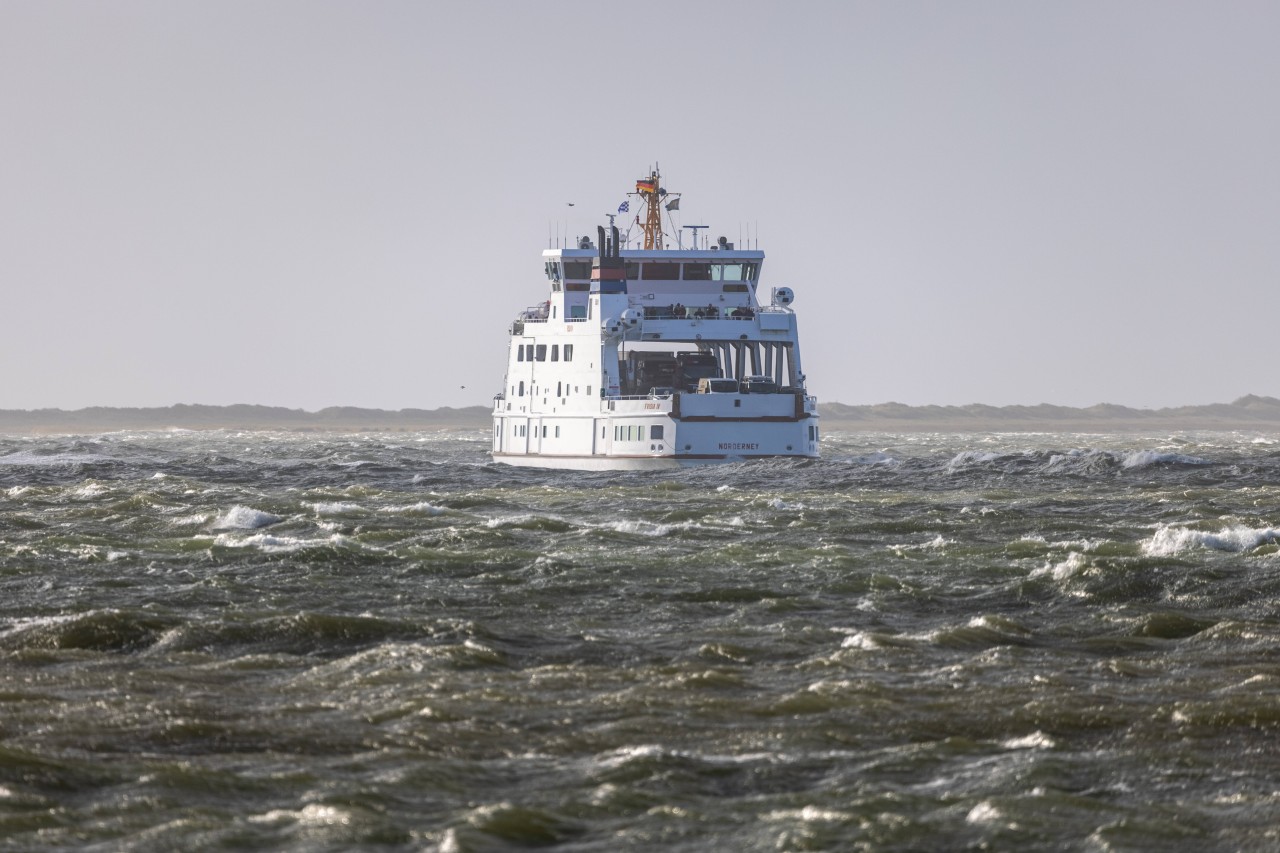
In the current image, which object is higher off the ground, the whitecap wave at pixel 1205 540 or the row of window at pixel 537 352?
the row of window at pixel 537 352

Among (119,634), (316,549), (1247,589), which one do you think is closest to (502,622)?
(119,634)

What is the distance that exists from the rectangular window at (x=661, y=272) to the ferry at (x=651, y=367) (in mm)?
42

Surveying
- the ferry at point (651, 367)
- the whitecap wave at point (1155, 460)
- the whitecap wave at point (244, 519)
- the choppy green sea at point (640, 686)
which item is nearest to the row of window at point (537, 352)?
the ferry at point (651, 367)

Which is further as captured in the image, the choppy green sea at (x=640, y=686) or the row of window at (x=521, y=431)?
the row of window at (x=521, y=431)

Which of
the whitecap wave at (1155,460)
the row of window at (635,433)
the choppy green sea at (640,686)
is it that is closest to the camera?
the choppy green sea at (640,686)

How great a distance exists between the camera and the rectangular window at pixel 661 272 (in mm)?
70312

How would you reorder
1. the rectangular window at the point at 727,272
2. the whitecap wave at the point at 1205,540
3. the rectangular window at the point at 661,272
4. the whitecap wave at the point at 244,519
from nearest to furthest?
the whitecap wave at the point at 1205,540
the whitecap wave at the point at 244,519
the rectangular window at the point at 727,272
the rectangular window at the point at 661,272

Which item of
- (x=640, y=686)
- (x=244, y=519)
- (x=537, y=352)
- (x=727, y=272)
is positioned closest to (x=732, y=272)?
(x=727, y=272)

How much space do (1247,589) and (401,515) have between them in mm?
20885

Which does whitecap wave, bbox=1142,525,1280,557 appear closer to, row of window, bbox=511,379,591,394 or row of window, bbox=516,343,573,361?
row of window, bbox=511,379,591,394

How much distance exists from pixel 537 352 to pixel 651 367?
5.48 metres

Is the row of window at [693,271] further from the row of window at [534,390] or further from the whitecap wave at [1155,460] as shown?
the whitecap wave at [1155,460]

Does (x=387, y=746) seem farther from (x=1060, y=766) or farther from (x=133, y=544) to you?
(x=133, y=544)

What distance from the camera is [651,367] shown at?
2943 inches
